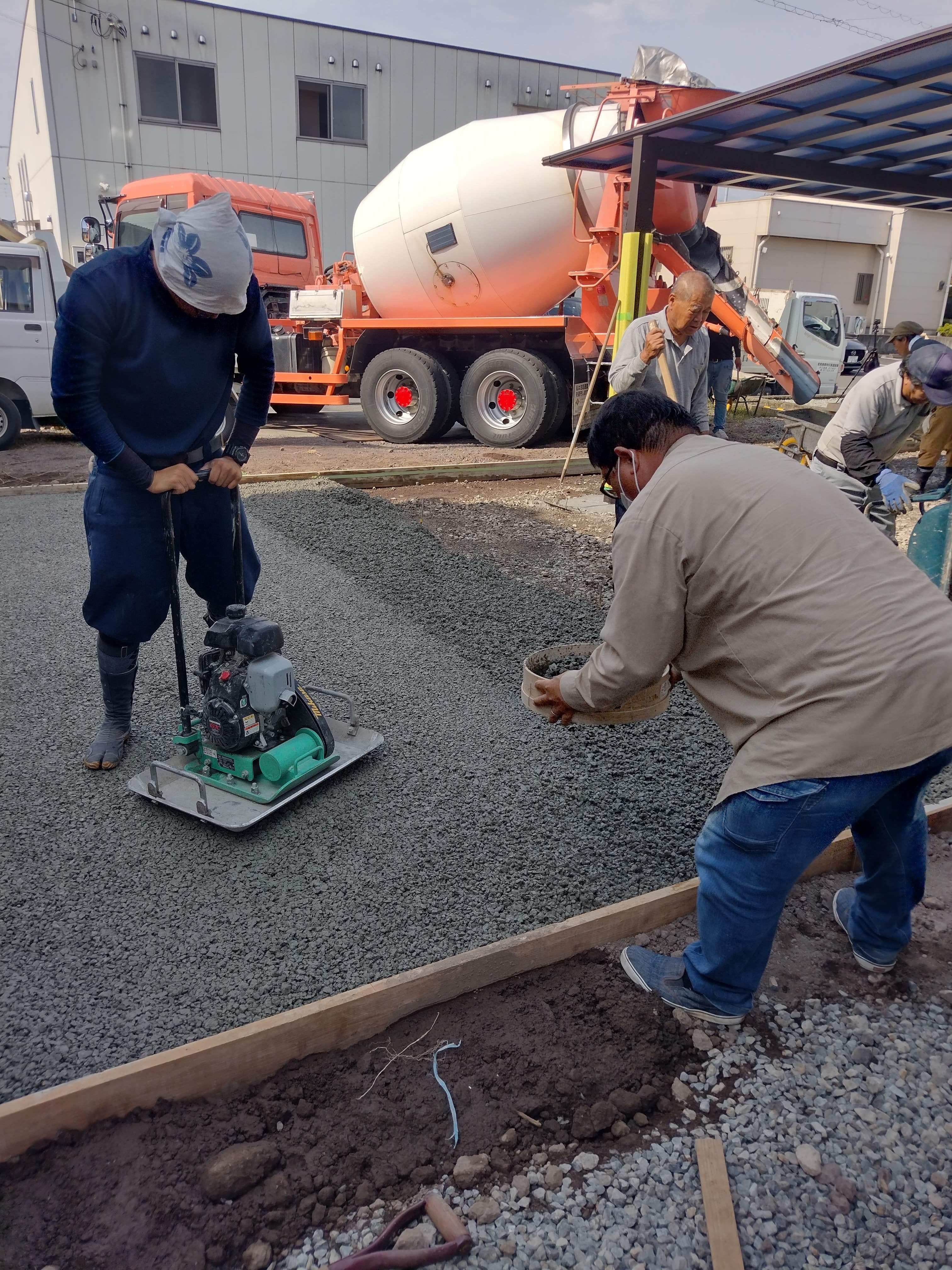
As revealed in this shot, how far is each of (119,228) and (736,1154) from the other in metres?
12.1

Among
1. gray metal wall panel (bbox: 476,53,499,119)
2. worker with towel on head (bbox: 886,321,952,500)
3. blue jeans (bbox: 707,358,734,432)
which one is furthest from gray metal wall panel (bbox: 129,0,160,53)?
worker with towel on head (bbox: 886,321,952,500)

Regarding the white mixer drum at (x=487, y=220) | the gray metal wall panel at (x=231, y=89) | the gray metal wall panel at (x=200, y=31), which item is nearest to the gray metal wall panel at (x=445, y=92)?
the gray metal wall panel at (x=231, y=89)

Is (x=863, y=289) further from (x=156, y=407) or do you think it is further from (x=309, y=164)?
(x=156, y=407)

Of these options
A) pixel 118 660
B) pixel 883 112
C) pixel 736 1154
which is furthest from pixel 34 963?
pixel 883 112

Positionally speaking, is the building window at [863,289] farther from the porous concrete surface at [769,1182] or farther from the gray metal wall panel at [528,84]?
the porous concrete surface at [769,1182]

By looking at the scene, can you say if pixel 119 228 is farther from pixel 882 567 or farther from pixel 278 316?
pixel 882 567

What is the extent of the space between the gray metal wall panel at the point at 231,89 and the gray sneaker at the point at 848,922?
19764 mm

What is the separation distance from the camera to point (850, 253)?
104 feet

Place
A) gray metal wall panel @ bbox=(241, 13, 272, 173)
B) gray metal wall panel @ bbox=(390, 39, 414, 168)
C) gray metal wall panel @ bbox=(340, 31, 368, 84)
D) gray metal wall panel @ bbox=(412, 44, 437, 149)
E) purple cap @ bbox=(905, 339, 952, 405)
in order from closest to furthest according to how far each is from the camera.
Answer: purple cap @ bbox=(905, 339, 952, 405), gray metal wall panel @ bbox=(241, 13, 272, 173), gray metal wall panel @ bbox=(340, 31, 368, 84), gray metal wall panel @ bbox=(390, 39, 414, 168), gray metal wall panel @ bbox=(412, 44, 437, 149)

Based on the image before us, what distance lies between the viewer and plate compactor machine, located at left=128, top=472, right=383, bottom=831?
2.90 m

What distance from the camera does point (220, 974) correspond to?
2.33 m

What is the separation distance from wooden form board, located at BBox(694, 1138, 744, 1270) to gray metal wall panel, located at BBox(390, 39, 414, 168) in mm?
20567

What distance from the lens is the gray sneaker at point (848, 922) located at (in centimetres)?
239

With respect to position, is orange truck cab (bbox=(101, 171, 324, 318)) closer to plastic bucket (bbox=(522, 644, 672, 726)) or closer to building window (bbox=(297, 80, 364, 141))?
building window (bbox=(297, 80, 364, 141))
